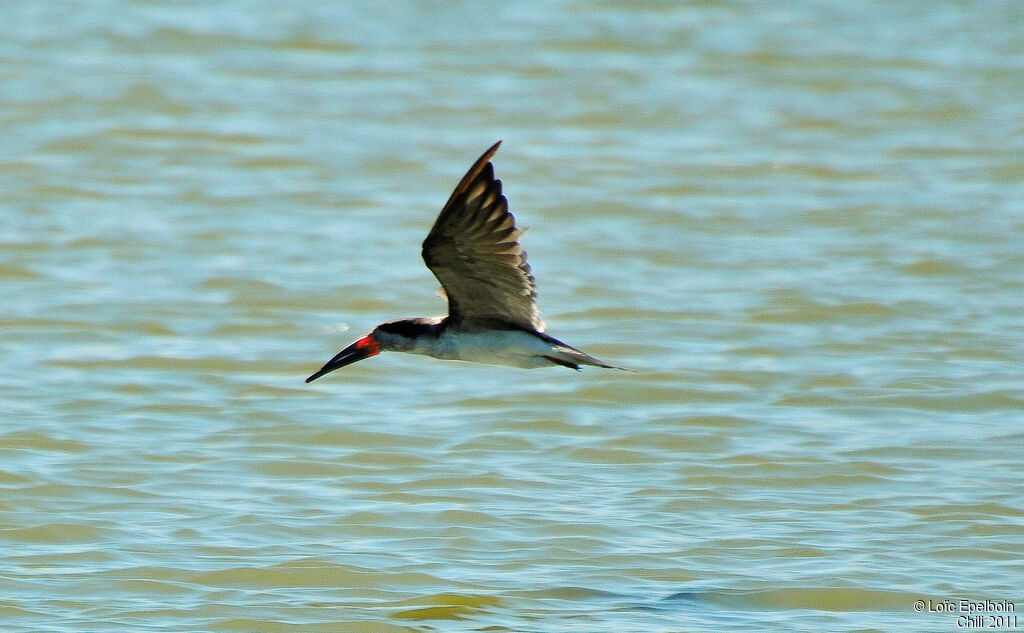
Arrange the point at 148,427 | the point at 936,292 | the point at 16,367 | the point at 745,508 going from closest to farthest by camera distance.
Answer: the point at 745,508 < the point at 148,427 < the point at 16,367 < the point at 936,292

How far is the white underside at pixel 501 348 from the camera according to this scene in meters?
7.35

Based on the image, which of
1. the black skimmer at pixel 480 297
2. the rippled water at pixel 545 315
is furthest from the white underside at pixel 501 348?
the rippled water at pixel 545 315

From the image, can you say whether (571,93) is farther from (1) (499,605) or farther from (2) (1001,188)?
(1) (499,605)

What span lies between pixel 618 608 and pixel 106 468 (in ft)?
9.71

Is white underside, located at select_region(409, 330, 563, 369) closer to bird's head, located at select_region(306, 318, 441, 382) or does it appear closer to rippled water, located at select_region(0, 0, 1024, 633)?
bird's head, located at select_region(306, 318, 441, 382)

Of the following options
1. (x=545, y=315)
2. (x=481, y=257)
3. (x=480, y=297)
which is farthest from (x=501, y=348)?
(x=545, y=315)

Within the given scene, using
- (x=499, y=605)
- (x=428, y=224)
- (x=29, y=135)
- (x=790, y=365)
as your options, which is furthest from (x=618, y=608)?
(x=29, y=135)

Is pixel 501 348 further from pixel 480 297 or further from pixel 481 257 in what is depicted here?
pixel 481 257

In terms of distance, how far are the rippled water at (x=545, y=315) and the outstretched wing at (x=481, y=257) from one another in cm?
109

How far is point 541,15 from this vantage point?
859 inches

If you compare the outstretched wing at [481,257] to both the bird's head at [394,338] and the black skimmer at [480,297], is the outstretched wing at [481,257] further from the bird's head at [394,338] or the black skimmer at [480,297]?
the bird's head at [394,338]

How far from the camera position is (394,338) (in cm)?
759

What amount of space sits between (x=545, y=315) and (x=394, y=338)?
162 inches

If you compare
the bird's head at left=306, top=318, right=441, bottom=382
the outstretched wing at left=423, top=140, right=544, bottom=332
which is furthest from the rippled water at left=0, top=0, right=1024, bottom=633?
the outstretched wing at left=423, top=140, right=544, bottom=332
